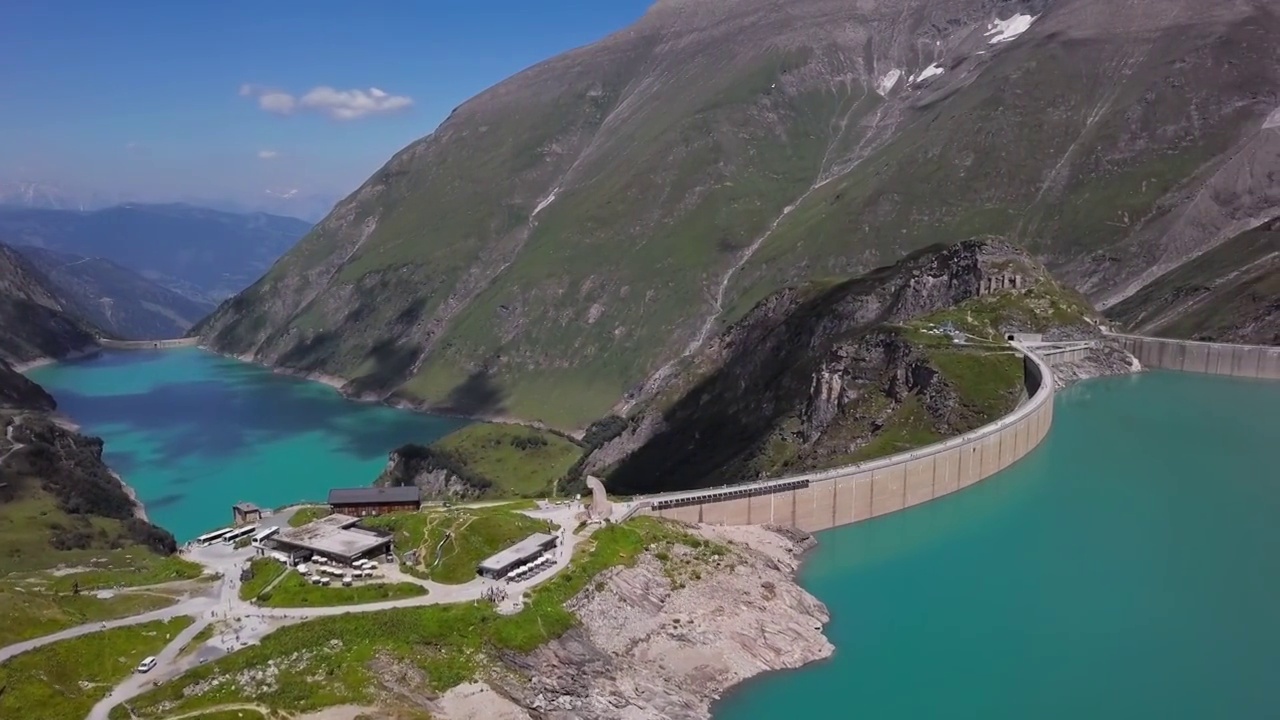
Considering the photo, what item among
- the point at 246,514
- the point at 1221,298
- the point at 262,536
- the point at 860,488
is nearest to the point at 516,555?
the point at 262,536

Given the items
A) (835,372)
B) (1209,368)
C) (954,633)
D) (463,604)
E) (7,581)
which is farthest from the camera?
Answer: (1209,368)

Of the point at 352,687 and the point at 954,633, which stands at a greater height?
the point at 352,687

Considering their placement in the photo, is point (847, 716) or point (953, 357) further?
point (953, 357)

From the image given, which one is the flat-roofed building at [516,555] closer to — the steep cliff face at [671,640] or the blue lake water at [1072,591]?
the steep cliff face at [671,640]

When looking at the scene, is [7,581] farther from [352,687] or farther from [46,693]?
[352,687]

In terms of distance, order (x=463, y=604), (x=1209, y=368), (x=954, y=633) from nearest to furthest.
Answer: (x=463, y=604)
(x=954, y=633)
(x=1209, y=368)

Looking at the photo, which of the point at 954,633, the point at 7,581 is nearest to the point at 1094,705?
the point at 954,633

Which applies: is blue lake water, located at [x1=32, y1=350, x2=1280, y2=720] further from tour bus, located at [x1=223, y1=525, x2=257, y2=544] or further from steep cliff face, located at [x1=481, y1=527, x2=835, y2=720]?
tour bus, located at [x1=223, y1=525, x2=257, y2=544]
